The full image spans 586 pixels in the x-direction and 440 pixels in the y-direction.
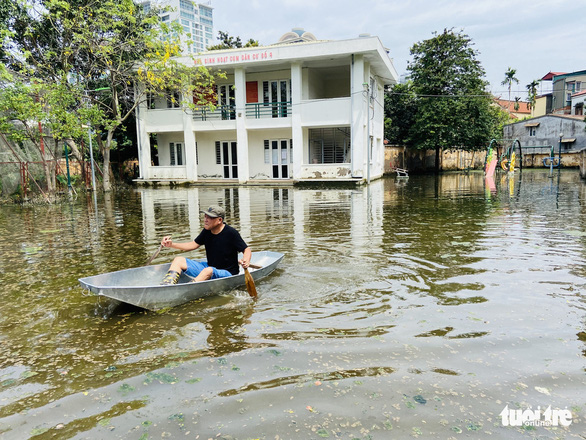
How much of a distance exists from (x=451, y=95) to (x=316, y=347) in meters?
32.2

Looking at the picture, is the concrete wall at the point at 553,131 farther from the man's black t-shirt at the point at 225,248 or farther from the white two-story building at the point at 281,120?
the man's black t-shirt at the point at 225,248

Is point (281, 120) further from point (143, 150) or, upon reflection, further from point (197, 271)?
point (197, 271)

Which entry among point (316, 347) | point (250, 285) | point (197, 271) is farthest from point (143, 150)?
point (316, 347)

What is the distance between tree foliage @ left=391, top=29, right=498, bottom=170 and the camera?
1267 inches

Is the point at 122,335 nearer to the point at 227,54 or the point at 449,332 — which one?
the point at 449,332

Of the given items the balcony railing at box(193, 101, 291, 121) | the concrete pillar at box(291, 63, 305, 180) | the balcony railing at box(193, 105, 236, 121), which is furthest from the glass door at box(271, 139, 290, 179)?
the balcony railing at box(193, 105, 236, 121)

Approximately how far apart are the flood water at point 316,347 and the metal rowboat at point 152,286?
0.17m

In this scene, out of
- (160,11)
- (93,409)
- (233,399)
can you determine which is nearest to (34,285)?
(93,409)

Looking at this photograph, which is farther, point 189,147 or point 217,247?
point 189,147

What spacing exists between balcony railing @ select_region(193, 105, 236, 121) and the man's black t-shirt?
827 inches

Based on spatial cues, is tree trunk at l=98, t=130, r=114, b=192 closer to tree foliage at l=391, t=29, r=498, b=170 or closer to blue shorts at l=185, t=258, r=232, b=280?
blue shorts at l=185, t=258, r=232, b=280

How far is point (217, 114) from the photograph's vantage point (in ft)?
87.4

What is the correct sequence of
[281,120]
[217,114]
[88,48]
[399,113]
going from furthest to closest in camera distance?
[399,113], [217,114], [281,120], [88,48]

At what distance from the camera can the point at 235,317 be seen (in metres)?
4.96
